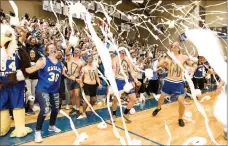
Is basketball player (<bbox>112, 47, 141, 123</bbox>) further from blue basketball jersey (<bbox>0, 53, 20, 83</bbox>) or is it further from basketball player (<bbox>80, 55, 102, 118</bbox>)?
blue basketball jersey (<bbox>0, 53, 20, 83</bbox>)

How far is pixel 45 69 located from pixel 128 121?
1.88 metres

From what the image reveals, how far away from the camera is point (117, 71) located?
4.61 m

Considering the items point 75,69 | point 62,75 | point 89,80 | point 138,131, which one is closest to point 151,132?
point 138,131

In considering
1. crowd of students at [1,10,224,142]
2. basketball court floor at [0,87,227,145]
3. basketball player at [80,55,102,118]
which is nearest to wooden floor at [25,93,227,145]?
basketball court floor at [0,87,227,145]

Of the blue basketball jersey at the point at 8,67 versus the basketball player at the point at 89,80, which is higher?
the blue basketball jersey at the point at 8,67

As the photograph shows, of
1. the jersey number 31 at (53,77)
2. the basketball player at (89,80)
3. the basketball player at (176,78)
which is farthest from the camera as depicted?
the basketball player at (89,80)

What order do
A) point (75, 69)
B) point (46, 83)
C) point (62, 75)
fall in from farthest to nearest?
point (62, 75)
point (75, 69)
point (46, 83)

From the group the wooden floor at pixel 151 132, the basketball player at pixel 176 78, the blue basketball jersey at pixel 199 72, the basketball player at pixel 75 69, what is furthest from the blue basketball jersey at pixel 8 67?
the blue basketball jersey at pixel 199 72

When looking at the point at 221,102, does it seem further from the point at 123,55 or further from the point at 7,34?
the point at 7,34

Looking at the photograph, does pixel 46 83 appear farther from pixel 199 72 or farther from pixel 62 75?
pixel 199 72

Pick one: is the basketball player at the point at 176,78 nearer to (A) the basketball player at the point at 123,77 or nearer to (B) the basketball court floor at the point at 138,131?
(B) the basketball court floor at the point at 138,131

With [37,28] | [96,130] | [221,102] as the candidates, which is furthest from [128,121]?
[37,28]

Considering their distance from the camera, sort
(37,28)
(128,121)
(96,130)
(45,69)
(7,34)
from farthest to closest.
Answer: (37,28) → (128,121) → (96,130) → (45,69) → (7,34)

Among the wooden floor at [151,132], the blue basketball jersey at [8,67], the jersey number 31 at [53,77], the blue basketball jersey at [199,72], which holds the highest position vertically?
the blue basketball jersey at [8,67]
